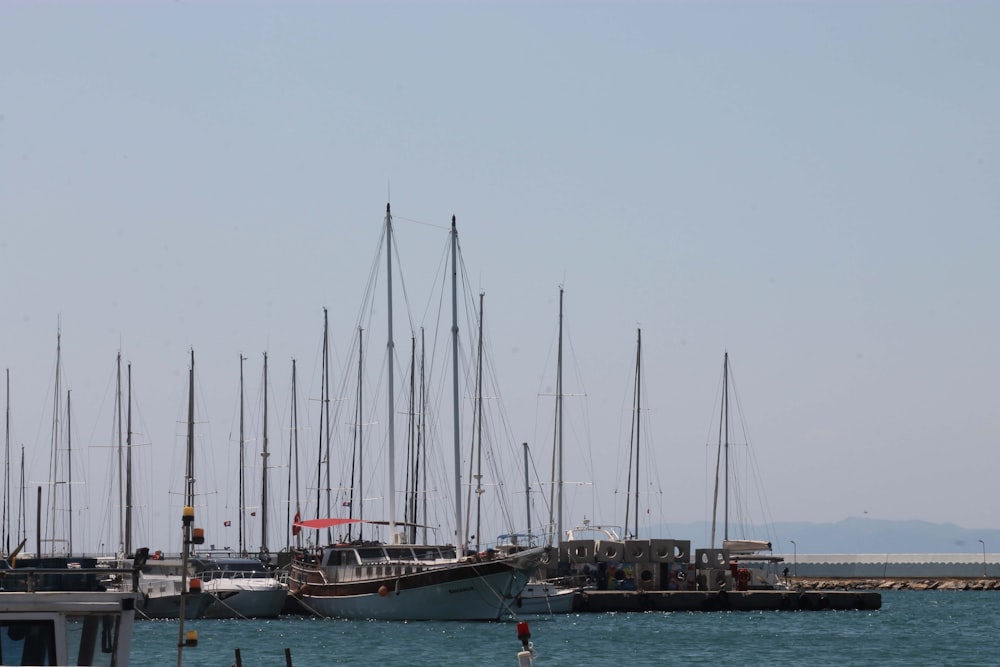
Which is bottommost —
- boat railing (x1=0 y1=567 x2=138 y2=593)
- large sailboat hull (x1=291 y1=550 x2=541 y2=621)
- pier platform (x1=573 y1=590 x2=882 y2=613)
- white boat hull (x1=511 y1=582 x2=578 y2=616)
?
pier platform (x1=573 y1=590 x2=882 y2=613)

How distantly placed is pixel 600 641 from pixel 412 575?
8.74m

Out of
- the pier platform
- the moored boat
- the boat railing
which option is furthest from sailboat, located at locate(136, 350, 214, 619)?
the boat railing

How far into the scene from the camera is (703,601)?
288ft

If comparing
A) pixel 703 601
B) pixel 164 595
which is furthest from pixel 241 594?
pixel 703 601

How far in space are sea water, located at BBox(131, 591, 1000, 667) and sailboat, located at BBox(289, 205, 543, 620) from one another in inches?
28.9

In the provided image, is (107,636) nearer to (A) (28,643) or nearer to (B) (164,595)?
(A) (28,643)

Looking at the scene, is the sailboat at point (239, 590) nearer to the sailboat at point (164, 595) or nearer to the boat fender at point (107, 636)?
the sailboat at point (164, 595)

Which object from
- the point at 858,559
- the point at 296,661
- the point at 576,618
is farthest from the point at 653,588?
the point at 858,559

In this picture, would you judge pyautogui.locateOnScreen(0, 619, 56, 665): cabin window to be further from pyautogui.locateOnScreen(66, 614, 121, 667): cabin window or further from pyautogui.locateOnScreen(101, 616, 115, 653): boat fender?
pyautogui.locateOnScreen(101, 616, 115, 653): boat fender

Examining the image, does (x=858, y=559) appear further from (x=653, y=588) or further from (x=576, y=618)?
(x=576, y=618)

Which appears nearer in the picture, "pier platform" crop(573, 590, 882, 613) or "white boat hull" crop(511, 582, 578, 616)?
"white boat hull" crop(511, 582, 578, 616)

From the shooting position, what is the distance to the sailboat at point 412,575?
6675 cm

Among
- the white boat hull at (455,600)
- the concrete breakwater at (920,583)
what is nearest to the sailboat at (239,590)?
the white boat hull at (455,600)

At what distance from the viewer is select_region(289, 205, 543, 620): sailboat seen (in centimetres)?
6675
